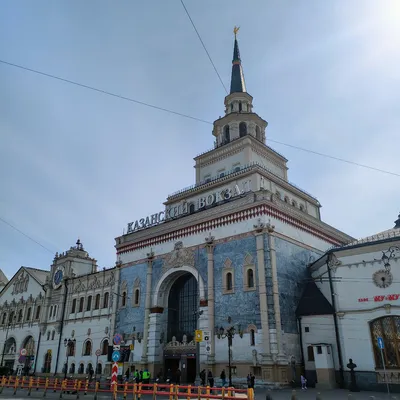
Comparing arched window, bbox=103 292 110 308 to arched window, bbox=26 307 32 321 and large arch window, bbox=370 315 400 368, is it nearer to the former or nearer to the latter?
arched window, bbox=26 307 32 321

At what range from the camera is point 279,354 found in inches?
1100

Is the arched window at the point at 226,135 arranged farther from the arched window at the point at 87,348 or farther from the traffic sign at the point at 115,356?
the traffic sign at the point at 115,356

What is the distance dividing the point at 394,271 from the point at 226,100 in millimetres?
27545

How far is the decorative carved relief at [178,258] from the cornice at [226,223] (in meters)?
1.25

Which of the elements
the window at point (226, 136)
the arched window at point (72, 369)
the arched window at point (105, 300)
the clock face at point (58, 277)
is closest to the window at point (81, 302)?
the arched window at point (105, 300)

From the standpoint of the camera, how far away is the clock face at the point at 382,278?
28.3 m

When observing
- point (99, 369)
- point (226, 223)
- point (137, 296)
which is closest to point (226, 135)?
point (226, 223)

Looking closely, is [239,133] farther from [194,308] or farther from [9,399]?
[9,399]

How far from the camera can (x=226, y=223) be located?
112ft

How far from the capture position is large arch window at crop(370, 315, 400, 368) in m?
26.7

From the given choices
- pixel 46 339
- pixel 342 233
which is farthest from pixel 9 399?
pixel 342 233

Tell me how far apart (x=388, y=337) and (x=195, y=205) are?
21.8 metres

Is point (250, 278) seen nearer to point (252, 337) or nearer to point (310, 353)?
point (252, 337)

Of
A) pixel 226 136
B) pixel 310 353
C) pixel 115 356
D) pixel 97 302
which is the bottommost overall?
pixel 115 356
